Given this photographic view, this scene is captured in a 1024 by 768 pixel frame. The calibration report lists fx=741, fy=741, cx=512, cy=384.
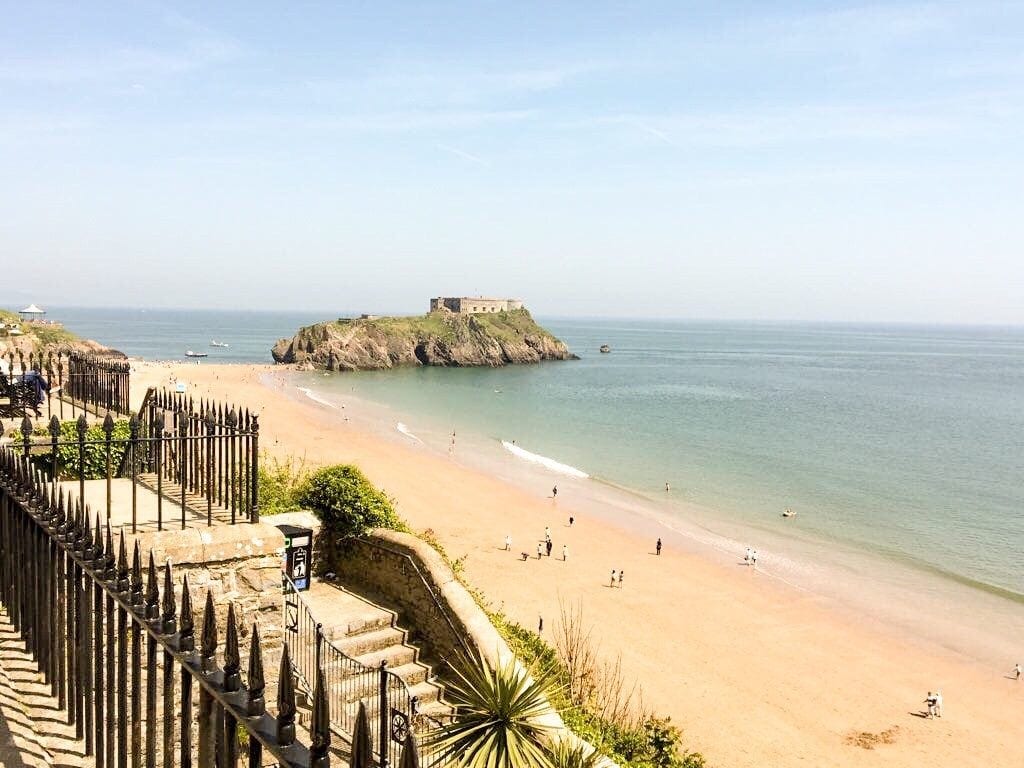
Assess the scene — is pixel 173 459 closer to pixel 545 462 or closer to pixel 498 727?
pixel 498 727

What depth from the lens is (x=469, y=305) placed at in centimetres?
15438

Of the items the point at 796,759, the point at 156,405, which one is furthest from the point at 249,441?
the point at 796,759

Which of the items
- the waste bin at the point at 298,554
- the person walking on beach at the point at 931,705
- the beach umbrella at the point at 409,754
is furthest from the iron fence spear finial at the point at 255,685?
the person walking on beach at the point at 931,705

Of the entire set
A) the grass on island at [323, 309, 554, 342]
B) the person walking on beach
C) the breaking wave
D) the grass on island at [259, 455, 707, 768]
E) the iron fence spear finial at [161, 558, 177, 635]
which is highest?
the grass on island at [323, 309, 554, 342]

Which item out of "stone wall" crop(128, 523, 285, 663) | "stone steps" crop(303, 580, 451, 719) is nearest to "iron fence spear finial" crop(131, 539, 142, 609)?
"stone wall" crop(128, 523, 285, 663)

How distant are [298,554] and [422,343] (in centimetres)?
12058

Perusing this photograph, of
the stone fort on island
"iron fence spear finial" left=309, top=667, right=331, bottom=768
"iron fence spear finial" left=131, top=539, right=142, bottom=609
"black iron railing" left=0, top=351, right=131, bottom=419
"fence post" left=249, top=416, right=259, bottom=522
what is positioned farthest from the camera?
the stone fort on island

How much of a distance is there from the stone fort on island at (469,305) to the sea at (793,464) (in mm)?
42658

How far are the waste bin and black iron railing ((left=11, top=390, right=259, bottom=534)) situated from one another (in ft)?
5.11

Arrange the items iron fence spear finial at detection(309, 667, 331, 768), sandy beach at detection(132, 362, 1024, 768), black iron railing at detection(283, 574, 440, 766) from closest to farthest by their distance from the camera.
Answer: iron fence spear finial at detection(309, 667, 331, 768) → black iron railing at detection(283, 574, 440, 766) → sandy beach at detection(132, 362, 1024, 768)

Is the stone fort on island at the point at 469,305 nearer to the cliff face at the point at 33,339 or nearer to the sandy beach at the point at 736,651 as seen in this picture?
the cliff face at the point at 33,339

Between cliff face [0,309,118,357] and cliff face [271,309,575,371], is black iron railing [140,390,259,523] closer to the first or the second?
cliff face [0,309,118,357]

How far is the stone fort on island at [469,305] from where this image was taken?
153750 millimetres

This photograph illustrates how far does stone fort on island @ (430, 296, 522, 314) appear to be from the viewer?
15375 centimetres
